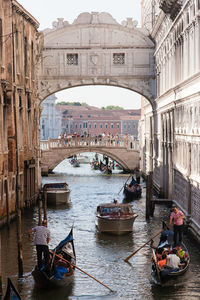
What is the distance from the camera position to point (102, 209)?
15266mm

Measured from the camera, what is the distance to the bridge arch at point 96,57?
74.2 feet

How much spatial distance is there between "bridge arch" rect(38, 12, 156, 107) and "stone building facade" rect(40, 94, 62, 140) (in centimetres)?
4603

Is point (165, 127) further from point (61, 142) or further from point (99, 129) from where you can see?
point (99, 129)

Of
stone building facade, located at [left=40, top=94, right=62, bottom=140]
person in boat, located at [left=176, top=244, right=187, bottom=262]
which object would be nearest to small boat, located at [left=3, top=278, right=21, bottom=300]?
person in boat, located at [left=176, top=244, right=187, bottom=262]

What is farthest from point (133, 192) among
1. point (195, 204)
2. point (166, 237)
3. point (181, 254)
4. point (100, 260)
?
point (181, 254)

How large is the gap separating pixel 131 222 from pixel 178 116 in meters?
3.32

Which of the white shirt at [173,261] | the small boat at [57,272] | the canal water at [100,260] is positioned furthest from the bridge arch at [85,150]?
the white shirt at [173,261]

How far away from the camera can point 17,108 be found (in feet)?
54.3

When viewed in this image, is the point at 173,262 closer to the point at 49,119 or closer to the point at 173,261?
the point at 173,261

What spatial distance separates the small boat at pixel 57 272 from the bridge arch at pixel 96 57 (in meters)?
13.0

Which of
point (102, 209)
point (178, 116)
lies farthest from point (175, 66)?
point (102, 209)

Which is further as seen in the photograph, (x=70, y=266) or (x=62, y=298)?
(x=70, y=266)

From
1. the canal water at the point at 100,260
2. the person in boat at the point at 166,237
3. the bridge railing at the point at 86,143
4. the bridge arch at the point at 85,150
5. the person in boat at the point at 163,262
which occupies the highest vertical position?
the bridge railing at the point at 86,143

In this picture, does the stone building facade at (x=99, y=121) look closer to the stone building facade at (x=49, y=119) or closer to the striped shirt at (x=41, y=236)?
the stone building facade at (x=49, y=119)
